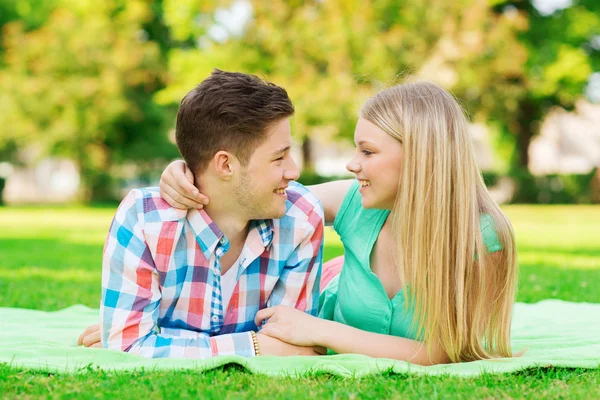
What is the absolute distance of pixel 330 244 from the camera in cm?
1144

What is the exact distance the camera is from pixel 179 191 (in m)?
3.45

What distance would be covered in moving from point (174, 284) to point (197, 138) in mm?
732

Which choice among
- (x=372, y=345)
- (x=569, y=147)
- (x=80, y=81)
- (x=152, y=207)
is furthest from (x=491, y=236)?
(x=569, y=147)

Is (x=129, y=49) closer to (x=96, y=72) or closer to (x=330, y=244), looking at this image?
(x=96, y=72)

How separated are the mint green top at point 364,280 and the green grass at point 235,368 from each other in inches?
19.2

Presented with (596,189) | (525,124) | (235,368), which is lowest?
(235,368)

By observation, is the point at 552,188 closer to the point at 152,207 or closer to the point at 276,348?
the point at 276,348

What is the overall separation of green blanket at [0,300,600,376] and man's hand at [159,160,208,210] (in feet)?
2.44

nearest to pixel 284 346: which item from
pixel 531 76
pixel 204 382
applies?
pixel 204 382

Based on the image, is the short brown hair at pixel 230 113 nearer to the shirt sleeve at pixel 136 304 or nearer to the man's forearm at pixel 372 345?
the shirt sleeve at pixel 136 304

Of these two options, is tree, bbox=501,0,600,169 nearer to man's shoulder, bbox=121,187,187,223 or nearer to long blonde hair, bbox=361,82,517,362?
long blonde hair, bbox=361,82,517,362

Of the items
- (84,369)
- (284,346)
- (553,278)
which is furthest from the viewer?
(553,278)

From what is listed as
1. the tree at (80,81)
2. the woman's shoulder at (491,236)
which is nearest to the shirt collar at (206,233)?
the woman's shoulder at (491,236)

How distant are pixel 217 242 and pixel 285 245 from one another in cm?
38
